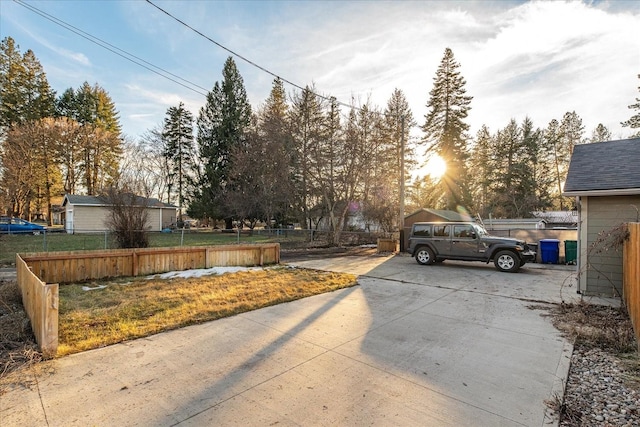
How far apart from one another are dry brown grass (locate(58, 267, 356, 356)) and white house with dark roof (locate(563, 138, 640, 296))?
17.8 ft

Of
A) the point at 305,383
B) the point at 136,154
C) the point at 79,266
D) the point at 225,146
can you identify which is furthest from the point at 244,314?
the point at 136,154

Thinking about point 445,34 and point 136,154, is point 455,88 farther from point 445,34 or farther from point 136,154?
point 136,154

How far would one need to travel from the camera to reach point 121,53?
28.3 ft

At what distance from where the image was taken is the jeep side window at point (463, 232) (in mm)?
10344

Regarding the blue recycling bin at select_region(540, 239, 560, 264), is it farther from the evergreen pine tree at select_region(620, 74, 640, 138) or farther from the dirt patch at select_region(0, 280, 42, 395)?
the evergreen pine tree at select_region(620, 74, 640, 138)

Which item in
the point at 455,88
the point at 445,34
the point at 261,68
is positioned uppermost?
the point at 455,88

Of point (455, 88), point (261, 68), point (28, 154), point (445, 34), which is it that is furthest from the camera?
point (455, 88)

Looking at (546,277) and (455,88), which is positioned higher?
(455,88)

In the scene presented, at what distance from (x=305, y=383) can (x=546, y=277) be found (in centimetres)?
918

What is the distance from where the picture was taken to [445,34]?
8898mm

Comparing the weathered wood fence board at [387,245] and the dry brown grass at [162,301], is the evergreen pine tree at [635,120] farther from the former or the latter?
the dry brown grass at [162,301]

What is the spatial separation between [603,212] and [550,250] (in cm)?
541

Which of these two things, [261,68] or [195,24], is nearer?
[195,24]

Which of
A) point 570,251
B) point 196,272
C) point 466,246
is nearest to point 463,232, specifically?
point 466,246
